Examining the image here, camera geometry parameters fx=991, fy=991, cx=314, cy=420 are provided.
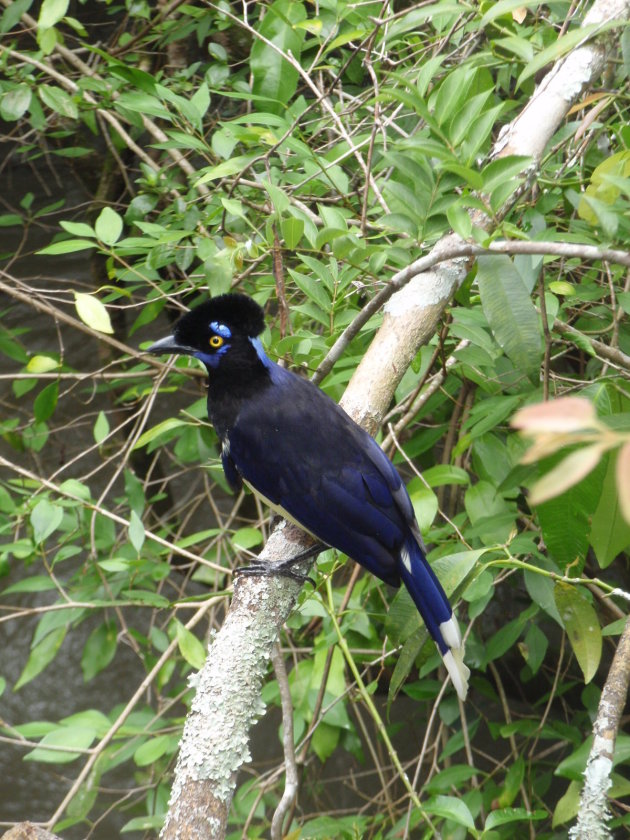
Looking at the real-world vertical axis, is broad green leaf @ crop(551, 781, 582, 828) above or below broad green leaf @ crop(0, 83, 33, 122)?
below

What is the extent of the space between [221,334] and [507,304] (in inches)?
28.0

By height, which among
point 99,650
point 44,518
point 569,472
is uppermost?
point 569,472

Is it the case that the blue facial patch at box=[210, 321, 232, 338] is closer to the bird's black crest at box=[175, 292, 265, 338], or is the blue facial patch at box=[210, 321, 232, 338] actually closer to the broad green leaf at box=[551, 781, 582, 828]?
the bird's black crest at box=[175, 292, 265, 338]

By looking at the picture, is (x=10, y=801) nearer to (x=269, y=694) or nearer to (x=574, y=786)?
(x=269, y=694)

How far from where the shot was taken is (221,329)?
2145 mm

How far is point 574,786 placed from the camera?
90.7 inches

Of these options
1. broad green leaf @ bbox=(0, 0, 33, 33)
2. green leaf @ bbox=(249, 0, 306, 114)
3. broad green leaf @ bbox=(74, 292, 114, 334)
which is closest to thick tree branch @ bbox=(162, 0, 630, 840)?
broad green leaf @ bbox=(74, 292, 114, 334)

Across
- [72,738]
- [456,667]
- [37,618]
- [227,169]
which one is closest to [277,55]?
[227,169]

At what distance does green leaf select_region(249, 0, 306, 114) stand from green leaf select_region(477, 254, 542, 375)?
1027 millimetres

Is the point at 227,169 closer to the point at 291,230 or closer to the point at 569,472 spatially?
the point at 291,230

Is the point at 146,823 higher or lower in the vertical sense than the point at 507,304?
lower

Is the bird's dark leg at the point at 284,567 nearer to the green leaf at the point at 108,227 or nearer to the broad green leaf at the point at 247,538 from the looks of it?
the broad green leaf at the point at 247,538

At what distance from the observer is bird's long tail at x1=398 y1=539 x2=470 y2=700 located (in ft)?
6.59

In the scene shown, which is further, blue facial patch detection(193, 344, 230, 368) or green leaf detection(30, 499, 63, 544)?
green leaf detection(30, 499, 63, 544)
